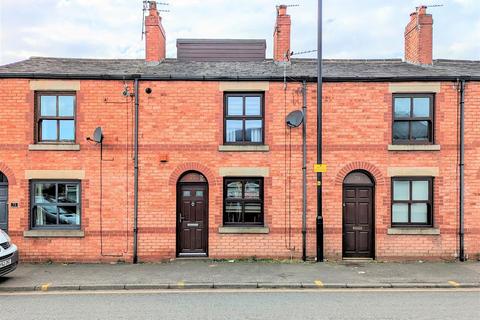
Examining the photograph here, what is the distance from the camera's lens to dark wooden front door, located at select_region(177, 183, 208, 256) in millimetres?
11422

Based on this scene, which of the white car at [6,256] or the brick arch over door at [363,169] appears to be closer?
the white car at [6,256]

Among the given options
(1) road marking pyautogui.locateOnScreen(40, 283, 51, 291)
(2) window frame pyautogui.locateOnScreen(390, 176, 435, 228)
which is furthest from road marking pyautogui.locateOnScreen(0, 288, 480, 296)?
(2) window frame pyautogui.locateOnScreen(390, 176, 435, 228)

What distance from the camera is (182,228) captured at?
11422mm

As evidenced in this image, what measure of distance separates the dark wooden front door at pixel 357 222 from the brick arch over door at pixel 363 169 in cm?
37

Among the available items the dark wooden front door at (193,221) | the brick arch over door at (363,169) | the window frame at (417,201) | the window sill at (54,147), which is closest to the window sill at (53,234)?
the window sill at (54,147)

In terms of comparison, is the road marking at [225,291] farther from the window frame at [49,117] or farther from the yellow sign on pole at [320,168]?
the window frame at [49,117]

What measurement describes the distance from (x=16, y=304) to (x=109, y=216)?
3978mm

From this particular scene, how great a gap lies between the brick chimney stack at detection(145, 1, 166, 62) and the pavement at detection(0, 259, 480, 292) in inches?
259

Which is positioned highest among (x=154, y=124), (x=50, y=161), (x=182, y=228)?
(x=154, y=124)

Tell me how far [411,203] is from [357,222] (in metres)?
1.61

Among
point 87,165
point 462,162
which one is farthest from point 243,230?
point 462,162

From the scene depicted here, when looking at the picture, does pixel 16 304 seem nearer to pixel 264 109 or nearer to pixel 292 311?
pixel 292 311

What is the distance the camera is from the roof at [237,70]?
11.2 m

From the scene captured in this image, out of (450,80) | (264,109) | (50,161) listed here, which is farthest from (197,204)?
(450,80)
